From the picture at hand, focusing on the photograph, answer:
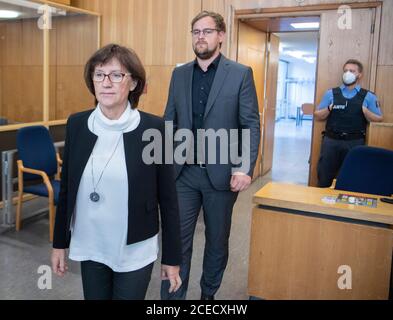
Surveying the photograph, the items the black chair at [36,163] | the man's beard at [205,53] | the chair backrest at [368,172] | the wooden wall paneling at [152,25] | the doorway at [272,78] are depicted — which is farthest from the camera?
the doorway at [272,78]

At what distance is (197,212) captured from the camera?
8.08ft

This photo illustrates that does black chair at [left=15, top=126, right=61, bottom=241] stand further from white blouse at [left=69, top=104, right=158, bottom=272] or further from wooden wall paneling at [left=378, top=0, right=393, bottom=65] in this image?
wooden wall paneling at [left=378, top=0, right=393, bottom=65]

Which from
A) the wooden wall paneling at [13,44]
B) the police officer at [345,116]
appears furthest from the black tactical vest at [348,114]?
the wooden wall paneling at [13,44]

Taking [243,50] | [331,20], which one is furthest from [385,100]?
[243,50]

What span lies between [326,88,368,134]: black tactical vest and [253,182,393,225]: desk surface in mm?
1696

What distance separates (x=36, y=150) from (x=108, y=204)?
2.93 m

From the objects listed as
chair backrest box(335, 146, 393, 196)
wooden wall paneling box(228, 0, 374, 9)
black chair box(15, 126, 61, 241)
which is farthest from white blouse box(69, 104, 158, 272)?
wooden wall paneling box(228, 0, 374, 9)

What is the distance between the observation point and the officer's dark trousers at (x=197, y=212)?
2.41 metres

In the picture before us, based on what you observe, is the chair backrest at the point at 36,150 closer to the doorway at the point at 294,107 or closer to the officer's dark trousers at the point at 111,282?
the officer's dark trousers at the point at 111,282

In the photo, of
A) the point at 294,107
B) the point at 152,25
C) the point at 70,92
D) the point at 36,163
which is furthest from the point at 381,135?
the point at 294,107

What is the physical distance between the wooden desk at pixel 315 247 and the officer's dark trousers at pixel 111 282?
1.11 m

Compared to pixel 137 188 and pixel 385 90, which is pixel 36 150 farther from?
pixel 385 90
